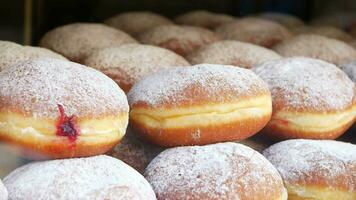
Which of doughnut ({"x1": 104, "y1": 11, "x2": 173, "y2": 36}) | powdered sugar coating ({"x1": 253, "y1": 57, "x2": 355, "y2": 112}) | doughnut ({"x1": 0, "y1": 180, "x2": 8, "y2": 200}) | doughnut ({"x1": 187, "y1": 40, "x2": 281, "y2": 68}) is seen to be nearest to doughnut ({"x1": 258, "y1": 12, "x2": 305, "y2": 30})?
doughnut ({"x1": 104, "y1": 11, "x2": 173, "y2": 36})

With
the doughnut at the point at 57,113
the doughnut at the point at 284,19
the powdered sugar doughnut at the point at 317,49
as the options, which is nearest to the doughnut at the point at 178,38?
the powdered sugar doughnut at the point at 317,49

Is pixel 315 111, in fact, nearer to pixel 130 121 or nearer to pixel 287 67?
pixel 287 67

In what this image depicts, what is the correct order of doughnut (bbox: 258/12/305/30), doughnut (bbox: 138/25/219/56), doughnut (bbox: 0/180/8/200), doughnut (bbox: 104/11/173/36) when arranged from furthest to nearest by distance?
doughnut (bbox: 258/12/305/30)
doughnut (bbox: 104/11/173/36)
doughnut (bbox: 138/25/219/56)
doughnut (bbox: 0/180/8/200)

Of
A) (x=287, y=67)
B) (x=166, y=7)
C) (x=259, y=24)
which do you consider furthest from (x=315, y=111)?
(x=166, y=7)

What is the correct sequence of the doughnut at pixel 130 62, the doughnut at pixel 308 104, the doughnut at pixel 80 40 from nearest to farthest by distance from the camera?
the doughnut at pixel 308 104 < the doughnut at pixel 130 62 < the doughnut at pixel 80 40

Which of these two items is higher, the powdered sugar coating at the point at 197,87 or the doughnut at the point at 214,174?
the powdered sugar coating at the point at 197,87

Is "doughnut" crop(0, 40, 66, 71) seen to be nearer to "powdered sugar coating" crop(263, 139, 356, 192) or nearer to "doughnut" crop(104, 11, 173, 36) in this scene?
"powdered sugar coating" crop(263, 139, 356, 192)

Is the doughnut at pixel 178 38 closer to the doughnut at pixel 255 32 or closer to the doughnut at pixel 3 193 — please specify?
the doughnut at pixel 255 32
